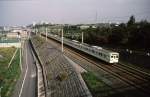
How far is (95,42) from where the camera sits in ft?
193

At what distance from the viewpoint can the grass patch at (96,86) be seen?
19266mm

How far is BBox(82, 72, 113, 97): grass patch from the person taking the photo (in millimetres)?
19266

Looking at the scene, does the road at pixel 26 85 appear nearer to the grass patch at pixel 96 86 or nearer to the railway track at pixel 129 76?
the grass patch at pixel 96 86

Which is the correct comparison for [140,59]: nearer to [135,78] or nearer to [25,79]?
[135,78]

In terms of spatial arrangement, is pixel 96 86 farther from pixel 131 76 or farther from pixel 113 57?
pixel 113 57

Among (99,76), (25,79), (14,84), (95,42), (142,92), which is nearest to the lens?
(142,92)

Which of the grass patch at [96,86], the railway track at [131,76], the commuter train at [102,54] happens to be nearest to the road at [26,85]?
the grass patch at [96,86]

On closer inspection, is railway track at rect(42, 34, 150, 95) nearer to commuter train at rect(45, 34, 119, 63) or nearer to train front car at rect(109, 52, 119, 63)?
train front car at rect(109, 52, 119, 63)

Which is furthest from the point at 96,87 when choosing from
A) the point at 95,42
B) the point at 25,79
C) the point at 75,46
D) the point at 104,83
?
the point at 95,42

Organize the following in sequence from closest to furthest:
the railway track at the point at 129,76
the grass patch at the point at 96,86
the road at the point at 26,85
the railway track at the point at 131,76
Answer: the grass patch at the point at 96,86
the railway track at the point at 131,76
the railway track at the point at 129,76
the road at the point at 26,85

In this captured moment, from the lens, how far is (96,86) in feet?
69.3

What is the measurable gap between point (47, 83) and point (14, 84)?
6261 millimetres

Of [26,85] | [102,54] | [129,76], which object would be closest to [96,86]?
[129,76]

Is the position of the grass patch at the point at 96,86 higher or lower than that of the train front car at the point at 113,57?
lower
